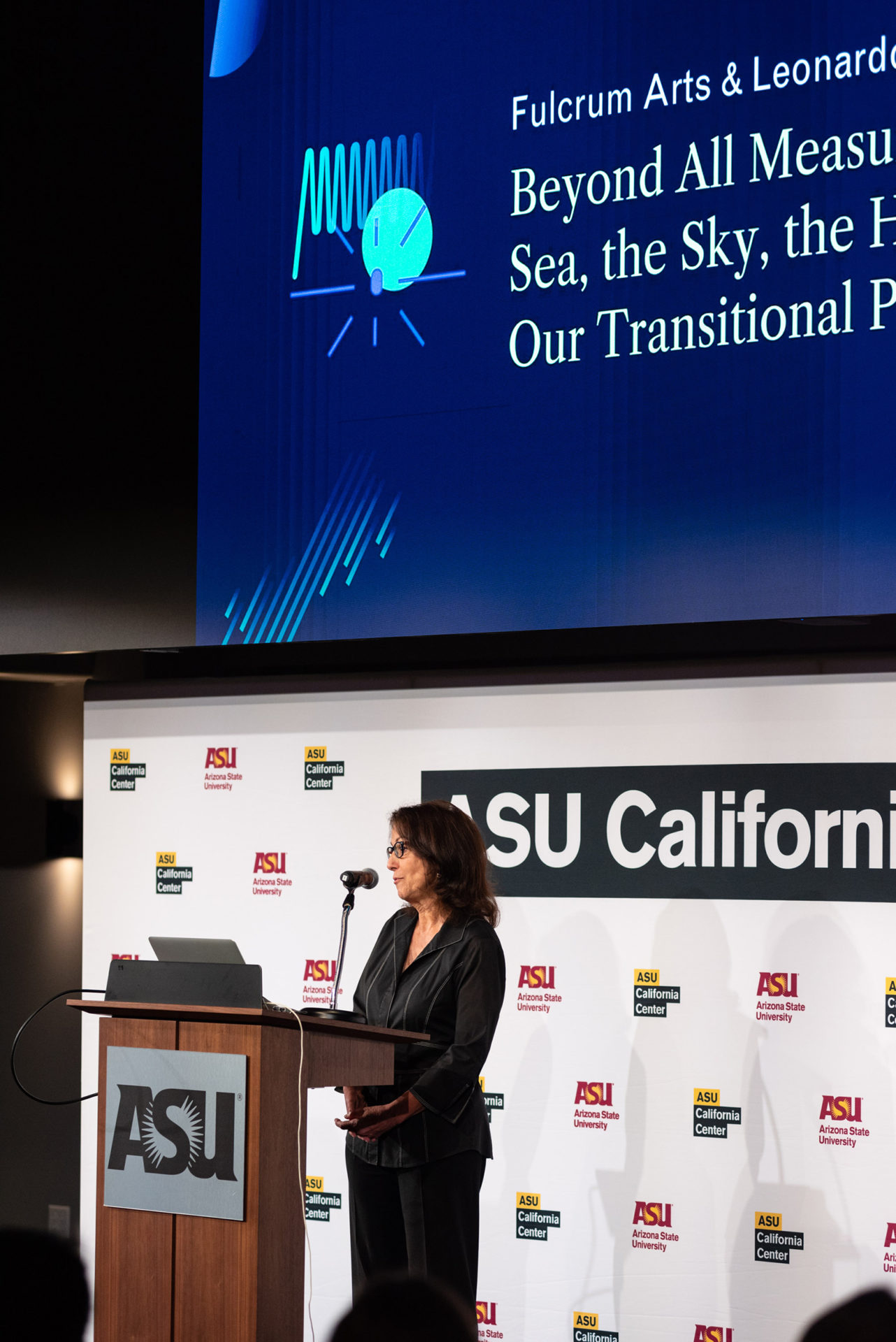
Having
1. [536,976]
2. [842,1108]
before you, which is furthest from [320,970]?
[842,1108]

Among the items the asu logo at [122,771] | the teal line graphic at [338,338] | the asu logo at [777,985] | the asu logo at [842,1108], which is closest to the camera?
the asu logo at [842,1108]

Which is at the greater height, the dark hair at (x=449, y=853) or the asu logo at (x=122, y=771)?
the asu logo at (x=122, y=771)

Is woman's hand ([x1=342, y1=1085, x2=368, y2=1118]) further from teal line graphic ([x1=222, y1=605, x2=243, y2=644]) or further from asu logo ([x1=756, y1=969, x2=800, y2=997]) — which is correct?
teal line graphic ([x1=222, y1=605, x2=243, y2=644])

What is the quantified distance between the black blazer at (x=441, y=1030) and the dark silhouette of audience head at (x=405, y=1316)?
1767mm

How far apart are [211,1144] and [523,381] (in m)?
2.78

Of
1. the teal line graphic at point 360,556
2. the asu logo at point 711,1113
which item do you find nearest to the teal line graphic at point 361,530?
the teal line graphic at point 360,556

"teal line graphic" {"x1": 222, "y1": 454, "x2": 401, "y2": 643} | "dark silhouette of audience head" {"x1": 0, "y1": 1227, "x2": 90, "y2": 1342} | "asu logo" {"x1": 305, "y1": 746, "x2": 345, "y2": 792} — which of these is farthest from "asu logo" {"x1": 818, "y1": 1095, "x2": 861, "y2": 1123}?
"dark silhouette of audience head" {"x1": 0, "y1": 1227, "x2": 90, "y2": 1342}

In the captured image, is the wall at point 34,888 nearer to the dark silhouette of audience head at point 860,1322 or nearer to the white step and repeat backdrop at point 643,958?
the white step and repeat backdrop at point 643,958

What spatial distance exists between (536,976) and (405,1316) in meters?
3.15

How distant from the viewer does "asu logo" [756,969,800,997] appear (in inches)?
167

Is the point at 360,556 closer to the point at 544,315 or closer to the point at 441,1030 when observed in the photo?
the point at 544,315

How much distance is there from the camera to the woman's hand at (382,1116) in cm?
327

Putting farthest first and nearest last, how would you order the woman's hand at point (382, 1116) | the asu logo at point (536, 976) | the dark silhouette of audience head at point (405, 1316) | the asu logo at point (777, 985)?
the asu logo at point (536, 976), the asu logo at point (777, 985), the woman's hand at point (382, 1116), the dark silhouette of audience head at point (405, 1316)

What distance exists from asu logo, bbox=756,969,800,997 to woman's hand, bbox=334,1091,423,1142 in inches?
54.7
